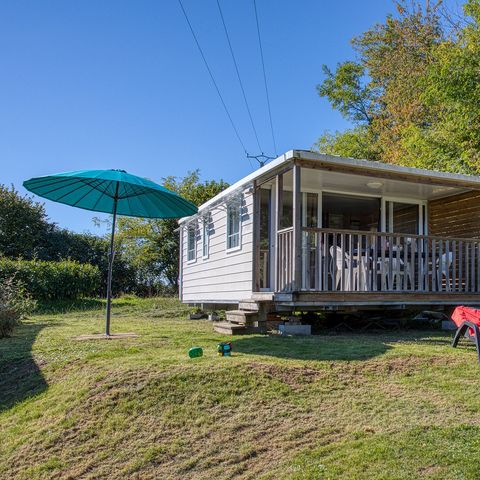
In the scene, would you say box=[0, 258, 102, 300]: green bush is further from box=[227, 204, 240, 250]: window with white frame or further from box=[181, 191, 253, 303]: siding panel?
box=[227, 204, 240, 250]: window with white frame

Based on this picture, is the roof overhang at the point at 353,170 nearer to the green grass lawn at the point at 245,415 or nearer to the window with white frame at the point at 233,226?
the window with white frame at the point at 233,226

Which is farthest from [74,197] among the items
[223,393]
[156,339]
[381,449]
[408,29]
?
[408,29]

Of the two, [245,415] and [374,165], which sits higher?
[374,165]

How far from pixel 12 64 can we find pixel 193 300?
23.5 ft

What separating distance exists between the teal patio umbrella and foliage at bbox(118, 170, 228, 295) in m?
14.7

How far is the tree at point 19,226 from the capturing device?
2269cm

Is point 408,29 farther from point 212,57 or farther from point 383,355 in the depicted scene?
point 383,355

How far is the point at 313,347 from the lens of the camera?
571 cm

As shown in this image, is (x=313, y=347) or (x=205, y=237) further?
(x=205, y=237)

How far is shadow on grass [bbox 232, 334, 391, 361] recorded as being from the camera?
515cm

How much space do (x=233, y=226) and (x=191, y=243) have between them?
3.82 m

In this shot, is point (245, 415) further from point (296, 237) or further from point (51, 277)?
point (51, 277)

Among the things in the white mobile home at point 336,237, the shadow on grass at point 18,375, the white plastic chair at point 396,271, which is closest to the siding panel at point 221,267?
the white mobile home at point 336,237

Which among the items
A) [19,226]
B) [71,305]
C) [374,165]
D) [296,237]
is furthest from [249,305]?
[19,226]
